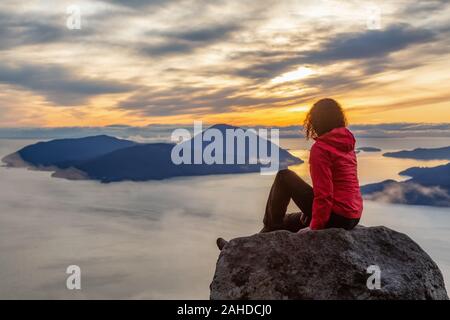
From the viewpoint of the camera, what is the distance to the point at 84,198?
Result: 199500mm

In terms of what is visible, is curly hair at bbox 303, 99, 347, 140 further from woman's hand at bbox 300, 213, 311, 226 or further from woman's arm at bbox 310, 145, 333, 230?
woman's hand at bbox 300, 213, 311, 226

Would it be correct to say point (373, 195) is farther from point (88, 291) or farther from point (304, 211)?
point (304, 211)

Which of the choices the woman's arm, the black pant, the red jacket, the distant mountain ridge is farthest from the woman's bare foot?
the distant mountain ridge

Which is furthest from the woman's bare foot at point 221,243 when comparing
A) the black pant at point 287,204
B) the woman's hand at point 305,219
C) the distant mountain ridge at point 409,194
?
the distant mountain ridge at point 409,194

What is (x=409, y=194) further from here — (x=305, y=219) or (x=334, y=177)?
(x=334, y=177)

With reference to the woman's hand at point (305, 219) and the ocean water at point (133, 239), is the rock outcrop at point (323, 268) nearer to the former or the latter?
the woman's hand at point (305, 219)

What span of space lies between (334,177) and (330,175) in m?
0.19

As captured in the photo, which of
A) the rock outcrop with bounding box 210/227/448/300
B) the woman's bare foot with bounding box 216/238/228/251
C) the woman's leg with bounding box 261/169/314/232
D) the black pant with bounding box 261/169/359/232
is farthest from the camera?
the woman's bare foot with bounding box 216/238/228/251

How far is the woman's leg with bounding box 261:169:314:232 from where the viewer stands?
18.7ft

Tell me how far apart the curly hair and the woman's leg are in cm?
72

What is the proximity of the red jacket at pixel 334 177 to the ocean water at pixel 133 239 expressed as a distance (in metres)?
93.4

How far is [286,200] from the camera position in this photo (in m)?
5.93

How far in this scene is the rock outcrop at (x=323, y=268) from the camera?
5.02 m

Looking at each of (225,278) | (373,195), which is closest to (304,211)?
(225,278)
